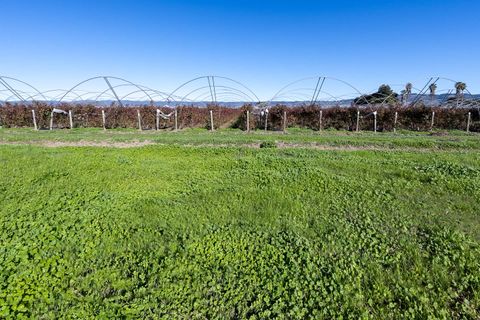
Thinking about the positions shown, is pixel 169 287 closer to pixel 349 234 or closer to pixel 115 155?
pixel 349 234

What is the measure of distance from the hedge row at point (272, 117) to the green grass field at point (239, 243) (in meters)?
14.8

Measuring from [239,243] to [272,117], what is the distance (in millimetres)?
18542

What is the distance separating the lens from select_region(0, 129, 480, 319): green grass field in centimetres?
295

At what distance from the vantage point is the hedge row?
20.9 metres

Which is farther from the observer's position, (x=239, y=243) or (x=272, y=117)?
(x=272, y=117)

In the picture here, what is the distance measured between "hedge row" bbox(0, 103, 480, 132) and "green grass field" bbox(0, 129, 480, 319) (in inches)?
584

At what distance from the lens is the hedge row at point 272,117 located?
20.9 m

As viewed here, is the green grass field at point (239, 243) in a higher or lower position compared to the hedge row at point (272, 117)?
lower

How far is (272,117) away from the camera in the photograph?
71.6 ft

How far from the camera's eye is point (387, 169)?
7.44 meters

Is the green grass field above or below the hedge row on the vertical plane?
below

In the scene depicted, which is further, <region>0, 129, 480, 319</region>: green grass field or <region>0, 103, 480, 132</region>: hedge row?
<region>0, 103, 480, 132</region>: hedge row

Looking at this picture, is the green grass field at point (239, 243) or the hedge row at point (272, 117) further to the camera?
the hedge row at point (272, 117)

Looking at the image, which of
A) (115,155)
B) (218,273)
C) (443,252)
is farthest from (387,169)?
(115,155)
